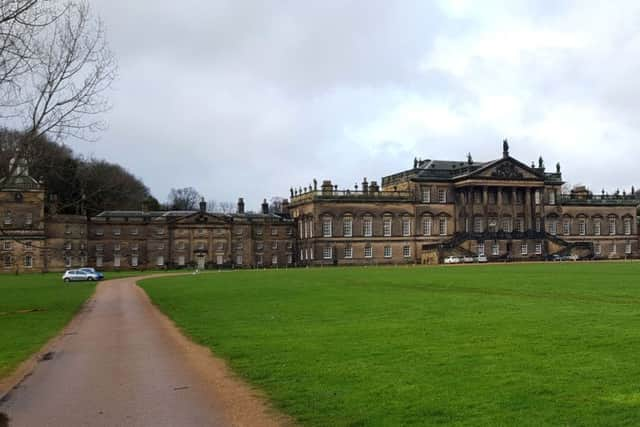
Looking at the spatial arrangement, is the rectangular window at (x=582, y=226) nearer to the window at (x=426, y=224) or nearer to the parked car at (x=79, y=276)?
the window at (x=426, y=224)

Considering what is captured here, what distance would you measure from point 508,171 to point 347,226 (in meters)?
22.5

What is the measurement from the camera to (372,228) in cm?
9275

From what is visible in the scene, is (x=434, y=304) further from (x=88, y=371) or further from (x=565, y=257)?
(x=565, y=257)

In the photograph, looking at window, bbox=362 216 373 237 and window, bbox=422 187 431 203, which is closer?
window, bbox=362 216 373 237

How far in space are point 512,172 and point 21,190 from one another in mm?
59434

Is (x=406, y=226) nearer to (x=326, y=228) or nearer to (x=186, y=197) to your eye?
(x=326, y=228)

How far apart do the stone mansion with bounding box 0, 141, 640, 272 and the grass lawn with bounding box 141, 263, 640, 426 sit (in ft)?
208

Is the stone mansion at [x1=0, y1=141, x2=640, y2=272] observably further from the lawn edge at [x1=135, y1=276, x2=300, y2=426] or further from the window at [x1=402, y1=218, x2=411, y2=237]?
the lawn edge at [x1=135, y1=276, x2=300, y2=426]

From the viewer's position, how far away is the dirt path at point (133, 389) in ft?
32.3

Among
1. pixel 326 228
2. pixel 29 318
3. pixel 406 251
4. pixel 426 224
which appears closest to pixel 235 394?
pixel 29 318

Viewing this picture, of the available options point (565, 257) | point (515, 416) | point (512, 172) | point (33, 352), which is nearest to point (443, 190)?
point (512, 172)

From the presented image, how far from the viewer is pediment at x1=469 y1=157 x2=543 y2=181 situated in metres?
93.9

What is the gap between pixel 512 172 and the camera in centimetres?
9538

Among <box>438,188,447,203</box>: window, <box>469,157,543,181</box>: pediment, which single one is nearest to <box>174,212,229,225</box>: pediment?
<box>438,188,447,203</box>: window
